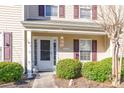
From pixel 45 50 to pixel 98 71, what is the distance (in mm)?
5139

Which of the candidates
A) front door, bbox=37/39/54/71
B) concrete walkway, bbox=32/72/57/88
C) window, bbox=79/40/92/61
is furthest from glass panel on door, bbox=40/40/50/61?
concrete walkway, bbox=32/72/57/88

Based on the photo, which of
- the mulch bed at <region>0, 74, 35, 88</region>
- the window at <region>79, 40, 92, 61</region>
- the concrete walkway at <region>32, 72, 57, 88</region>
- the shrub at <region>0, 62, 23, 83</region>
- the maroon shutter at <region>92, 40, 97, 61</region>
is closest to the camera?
the mulch bed at <region>0, 74, 35, 88</region>

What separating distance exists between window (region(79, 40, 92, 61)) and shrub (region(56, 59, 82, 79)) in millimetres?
4229

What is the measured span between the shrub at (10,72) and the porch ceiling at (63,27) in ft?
9.16

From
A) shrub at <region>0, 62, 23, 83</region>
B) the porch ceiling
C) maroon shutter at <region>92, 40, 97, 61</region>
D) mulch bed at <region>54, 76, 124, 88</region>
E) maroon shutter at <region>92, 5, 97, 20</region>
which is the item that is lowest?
mulch bed at <region>54, 76, 124, 88</region>

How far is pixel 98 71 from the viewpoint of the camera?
42.4 ft

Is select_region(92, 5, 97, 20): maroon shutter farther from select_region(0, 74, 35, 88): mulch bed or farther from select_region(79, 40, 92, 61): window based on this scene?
select_region(0, 74, 35, 88): mulch bed

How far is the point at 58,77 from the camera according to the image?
1389 centimetres

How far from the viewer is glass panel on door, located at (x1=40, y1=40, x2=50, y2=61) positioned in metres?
17.2

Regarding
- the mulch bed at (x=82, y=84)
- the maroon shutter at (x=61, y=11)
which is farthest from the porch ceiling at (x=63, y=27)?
the mulch bed at (x=82, y=84)

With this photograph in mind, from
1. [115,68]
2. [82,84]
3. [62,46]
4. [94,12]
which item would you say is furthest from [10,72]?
[94,12]

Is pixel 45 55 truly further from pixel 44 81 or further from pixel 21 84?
pixel 21 84

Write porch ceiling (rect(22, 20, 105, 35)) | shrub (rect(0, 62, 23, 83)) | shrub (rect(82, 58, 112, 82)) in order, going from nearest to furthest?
1. shrub (rect(0, 62, 23, 83))
2. shrub (rect(82, 58, 112, 82))
3. porch ceiling (rect(22, 20, 105, 35))

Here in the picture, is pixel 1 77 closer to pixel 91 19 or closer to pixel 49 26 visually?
pixel 49 26
